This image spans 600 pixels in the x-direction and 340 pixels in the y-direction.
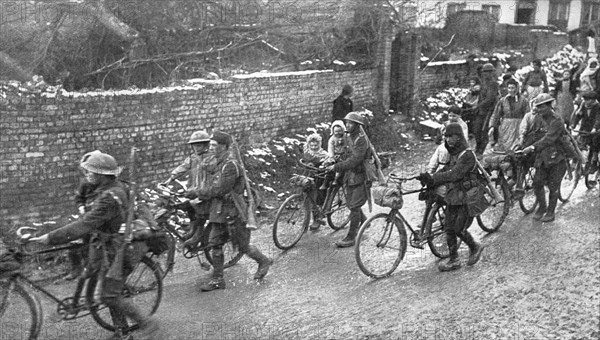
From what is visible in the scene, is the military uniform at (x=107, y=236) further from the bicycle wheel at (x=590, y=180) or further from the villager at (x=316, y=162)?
the bicycle wheel at (x=590, y=180)

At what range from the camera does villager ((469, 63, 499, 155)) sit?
582 inches

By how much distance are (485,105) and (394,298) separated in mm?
8013

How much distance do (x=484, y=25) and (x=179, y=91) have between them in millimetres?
19708

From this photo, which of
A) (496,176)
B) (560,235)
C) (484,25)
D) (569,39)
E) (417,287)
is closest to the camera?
(417,287)

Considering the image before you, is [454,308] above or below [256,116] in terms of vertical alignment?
below

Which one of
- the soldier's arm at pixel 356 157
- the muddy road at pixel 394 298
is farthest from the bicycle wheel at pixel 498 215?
the soldier's arm at pixel 356 157

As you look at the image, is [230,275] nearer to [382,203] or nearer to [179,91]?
[382,203]

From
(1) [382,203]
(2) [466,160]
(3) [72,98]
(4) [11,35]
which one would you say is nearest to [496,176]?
(2) [466,160]

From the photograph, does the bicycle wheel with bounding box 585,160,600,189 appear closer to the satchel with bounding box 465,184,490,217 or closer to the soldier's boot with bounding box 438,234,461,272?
the satchel with bounding box 465,184,490,217

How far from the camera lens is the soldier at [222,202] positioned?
7.83 m

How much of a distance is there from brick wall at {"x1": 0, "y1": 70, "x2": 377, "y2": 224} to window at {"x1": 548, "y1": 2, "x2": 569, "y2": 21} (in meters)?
28.9

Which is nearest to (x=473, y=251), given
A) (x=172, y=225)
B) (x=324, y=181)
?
(x=324, y=181)

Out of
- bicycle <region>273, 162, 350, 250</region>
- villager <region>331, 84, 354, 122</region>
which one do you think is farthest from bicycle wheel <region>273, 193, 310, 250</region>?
villager <region>331, 84, 354, 122</region>

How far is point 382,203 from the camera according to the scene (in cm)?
830
